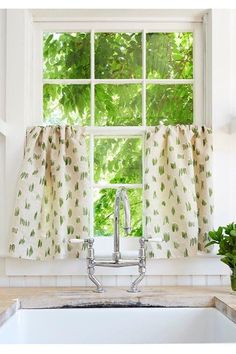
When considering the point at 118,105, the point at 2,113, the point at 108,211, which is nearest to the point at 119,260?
the point at 108,211

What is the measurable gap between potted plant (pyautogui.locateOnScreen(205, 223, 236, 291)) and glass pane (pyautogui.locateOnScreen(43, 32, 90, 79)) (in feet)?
4.07

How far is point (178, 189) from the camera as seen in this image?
10.0 feet

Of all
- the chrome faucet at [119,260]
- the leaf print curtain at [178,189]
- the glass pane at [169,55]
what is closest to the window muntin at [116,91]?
the glass pane at [169,55]

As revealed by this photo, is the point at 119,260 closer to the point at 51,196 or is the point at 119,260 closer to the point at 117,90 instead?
the point at 51,196

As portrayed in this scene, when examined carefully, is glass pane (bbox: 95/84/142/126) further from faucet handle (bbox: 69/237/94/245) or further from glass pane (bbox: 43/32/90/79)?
faucet handle (bbox: 69/237/94/245)

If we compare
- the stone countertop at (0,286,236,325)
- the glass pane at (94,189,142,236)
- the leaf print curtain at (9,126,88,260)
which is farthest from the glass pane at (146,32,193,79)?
the stone countertop at (0,286,236,325)

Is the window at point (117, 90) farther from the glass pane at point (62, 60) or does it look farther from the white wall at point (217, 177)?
the white wall at point (217, 177)

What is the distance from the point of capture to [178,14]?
3.22m

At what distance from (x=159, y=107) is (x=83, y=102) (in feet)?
1.52

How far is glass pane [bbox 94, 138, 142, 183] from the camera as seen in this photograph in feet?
10.7
